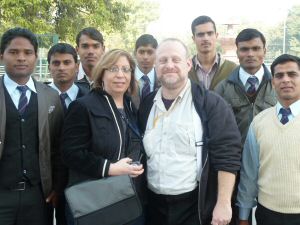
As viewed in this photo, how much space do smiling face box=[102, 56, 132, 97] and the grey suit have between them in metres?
0.57

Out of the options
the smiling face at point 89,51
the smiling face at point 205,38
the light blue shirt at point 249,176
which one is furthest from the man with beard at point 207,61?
the light blue shirt at point 249,176

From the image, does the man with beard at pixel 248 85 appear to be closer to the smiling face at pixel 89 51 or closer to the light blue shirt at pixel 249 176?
the light blue shirt at pixel 249 176

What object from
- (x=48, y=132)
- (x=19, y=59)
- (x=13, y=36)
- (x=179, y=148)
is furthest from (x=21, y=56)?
(x=179, y=148)

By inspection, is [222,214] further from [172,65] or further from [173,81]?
[172,65]

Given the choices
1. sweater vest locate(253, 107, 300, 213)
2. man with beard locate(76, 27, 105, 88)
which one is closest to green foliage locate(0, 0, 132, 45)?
man with beard locate(76, 27, 105, 88)

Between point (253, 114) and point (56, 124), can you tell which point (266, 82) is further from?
point (56, 124)

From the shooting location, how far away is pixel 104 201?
10.1 ft

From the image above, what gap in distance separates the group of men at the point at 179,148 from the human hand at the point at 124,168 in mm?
197

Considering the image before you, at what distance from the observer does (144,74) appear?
17.6 feet

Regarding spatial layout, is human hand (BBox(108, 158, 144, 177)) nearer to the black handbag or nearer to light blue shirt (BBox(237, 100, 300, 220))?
the black handbag

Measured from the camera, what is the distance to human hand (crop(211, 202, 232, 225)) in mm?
3154

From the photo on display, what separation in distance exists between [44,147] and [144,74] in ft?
7.08

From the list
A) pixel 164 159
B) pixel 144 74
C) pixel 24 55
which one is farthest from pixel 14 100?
pixel 144 74

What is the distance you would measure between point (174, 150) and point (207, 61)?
1.96m
